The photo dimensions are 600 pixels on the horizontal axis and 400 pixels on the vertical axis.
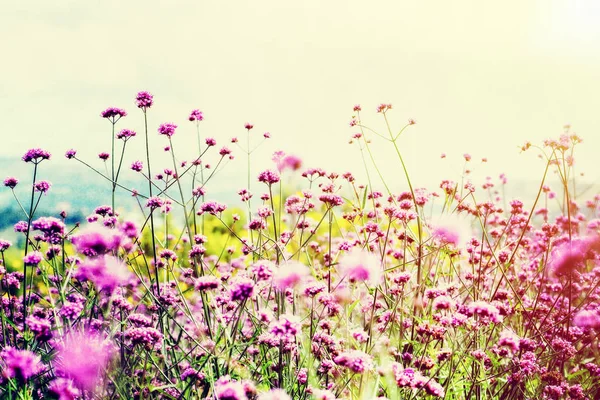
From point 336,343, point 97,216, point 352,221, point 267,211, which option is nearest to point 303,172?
point 267,211

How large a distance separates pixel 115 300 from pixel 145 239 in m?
4.39

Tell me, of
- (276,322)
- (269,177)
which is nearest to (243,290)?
(276,322)

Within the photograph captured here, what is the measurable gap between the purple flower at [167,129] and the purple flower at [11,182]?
2.81ft

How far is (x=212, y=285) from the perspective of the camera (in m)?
1.81

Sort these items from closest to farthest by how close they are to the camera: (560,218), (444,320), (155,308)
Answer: (444,320)
(155,308)
(560,218)

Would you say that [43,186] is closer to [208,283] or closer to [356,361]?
[208,283]

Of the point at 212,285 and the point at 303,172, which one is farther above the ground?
the point at 303,172

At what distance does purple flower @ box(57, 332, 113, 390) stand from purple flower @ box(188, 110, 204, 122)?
1.63 metres

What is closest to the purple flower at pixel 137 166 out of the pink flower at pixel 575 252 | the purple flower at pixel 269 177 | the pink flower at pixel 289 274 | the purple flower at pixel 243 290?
the purple flower at pixel 269 177

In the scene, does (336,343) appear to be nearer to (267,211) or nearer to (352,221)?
(267,211)

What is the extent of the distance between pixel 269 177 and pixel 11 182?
4.94 feet

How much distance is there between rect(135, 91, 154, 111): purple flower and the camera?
295cm

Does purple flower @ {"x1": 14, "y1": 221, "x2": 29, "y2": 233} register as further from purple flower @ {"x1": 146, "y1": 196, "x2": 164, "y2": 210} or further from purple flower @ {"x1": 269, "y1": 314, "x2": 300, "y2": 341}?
purple flower @ {"x1": 269, "y1": 314, "x2": 300, "y2": 341}

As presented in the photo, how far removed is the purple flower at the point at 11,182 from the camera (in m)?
2.94
